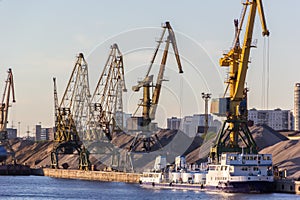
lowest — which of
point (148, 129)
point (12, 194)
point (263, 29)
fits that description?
point (12, 194)

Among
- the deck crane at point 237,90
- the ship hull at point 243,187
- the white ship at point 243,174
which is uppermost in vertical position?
the deck crane at point 237,90

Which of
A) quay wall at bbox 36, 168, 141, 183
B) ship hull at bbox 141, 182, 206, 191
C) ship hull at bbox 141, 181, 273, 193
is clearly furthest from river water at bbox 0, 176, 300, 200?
quay wall at bbox 36, 168, 141, 183

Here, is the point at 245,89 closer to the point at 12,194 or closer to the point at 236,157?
the point at 236,157

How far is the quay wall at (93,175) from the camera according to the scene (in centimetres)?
15188

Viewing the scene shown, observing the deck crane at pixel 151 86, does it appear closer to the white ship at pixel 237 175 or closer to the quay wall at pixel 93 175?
the quay wall at pixel 93 175

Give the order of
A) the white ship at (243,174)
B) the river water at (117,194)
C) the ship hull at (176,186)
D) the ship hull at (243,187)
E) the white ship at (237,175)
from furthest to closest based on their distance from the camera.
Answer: the ship hull at (176,186) → the white ship at (237,175) → the white ship at (243,174) → the ship hull at (243,187) → the river water at (117,194)

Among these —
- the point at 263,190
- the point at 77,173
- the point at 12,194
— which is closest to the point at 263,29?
the point at 263,190

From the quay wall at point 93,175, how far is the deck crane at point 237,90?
28.8m

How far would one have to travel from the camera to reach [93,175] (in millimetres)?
171500

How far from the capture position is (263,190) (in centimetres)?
10794

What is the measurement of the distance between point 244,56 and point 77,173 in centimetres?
7029

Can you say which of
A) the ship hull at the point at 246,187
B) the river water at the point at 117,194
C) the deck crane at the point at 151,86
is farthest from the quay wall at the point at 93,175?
the ship hull at the point at 246,187

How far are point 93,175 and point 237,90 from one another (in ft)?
196

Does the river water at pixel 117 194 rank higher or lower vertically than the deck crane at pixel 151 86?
lower
